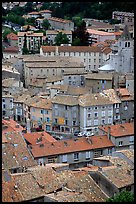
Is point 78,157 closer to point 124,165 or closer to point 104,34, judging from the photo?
point 124,165

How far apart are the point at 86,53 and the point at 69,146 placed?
874 centimetres

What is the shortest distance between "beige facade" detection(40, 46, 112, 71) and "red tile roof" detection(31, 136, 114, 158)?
26.8 ft

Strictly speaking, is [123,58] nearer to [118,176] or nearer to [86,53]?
[86,53]

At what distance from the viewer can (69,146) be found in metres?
7.76

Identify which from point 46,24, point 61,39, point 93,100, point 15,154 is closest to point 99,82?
point 93,100

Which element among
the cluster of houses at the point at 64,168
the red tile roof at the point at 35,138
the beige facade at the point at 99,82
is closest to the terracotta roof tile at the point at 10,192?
the cluster of houses at the point at 64,168

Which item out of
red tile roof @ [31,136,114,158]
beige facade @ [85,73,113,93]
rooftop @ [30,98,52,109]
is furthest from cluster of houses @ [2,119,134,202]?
beige facade @ [85,73,113,93]

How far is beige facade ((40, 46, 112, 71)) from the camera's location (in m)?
16.1

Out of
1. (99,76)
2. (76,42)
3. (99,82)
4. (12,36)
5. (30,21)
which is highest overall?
(30,21)

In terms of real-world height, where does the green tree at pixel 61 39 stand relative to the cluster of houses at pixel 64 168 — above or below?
above

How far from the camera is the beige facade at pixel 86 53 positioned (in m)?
16.1

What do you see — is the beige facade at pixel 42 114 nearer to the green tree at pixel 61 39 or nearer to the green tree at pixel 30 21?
the green tree at pixel 61 39

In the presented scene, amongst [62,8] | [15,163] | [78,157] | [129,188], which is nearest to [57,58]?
[78,157]

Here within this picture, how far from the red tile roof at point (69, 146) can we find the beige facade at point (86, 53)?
816 centimetres
